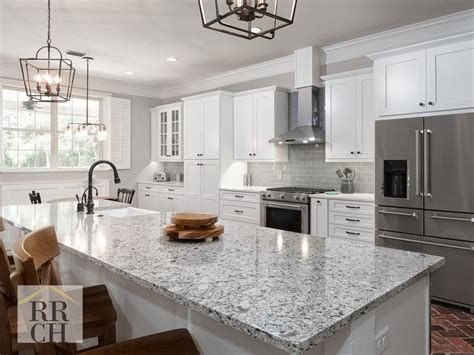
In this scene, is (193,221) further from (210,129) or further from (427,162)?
(210,129)

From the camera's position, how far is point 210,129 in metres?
5.62

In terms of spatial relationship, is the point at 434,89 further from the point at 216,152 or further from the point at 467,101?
the point at 216,152

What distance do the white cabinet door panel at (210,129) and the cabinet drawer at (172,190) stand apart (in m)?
0.80

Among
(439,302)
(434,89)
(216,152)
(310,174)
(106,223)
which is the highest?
(434,89)

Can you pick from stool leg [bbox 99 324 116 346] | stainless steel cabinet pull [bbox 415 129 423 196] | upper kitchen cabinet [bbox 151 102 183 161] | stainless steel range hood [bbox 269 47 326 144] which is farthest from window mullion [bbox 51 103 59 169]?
stainless steel cabinet pull [bbox 415 129 423 196]

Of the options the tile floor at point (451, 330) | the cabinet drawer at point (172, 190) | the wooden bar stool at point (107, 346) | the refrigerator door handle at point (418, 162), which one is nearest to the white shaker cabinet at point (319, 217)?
the refrigerator door handle at point (418, 162)

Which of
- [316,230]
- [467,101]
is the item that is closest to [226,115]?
[316,230]

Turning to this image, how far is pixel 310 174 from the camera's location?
504cm

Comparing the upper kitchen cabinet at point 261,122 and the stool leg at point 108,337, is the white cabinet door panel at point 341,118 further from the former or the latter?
the stool leg at point 108,337

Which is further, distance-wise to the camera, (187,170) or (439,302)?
(187,170)

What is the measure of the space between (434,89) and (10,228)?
4.11m

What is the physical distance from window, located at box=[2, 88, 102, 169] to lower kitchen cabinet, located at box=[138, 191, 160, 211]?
3.60 feet

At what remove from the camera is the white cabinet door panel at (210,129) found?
18.1 ft

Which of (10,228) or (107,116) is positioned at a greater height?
(107,116)
